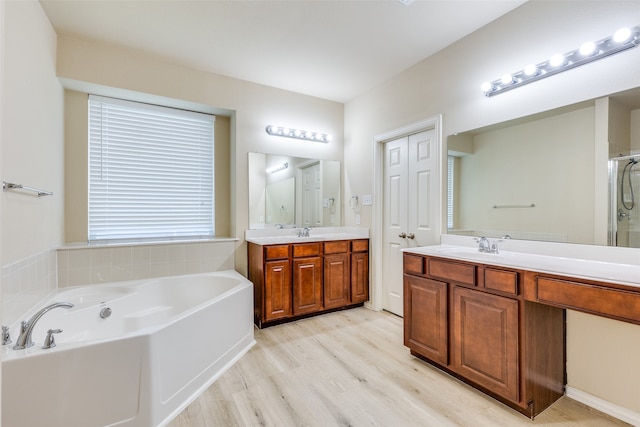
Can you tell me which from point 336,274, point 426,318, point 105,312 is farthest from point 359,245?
point 105,312

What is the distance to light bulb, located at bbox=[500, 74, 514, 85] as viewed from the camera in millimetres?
2162

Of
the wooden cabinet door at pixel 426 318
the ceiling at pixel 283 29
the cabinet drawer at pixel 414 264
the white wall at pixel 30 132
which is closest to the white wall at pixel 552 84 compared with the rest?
the ceiling at pixel 283 29

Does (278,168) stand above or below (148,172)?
above

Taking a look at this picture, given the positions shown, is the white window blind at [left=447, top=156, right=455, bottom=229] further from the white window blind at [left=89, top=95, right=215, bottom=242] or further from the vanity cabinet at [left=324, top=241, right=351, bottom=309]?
the white window blind at [left=89, top=95, right=215, bottom=242]

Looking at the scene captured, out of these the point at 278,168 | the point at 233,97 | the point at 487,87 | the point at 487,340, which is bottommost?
the point at 487,340

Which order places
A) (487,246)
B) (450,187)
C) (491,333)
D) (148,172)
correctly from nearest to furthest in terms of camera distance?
(491,333) → (487,246) → (450,187) → (148,172)

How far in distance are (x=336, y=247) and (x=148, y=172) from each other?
209 cm

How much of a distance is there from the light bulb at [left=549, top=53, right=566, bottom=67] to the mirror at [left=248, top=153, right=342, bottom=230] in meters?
2.39

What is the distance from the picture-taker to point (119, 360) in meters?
1.62

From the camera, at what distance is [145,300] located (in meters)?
2.68

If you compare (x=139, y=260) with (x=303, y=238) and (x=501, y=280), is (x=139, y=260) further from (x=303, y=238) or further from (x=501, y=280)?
(x=501, y=280)

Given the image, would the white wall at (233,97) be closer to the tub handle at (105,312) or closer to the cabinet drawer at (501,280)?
the tub handle at (105,312)

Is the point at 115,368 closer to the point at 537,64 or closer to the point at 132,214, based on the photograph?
the point at 132,214

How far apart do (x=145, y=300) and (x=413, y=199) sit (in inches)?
105
